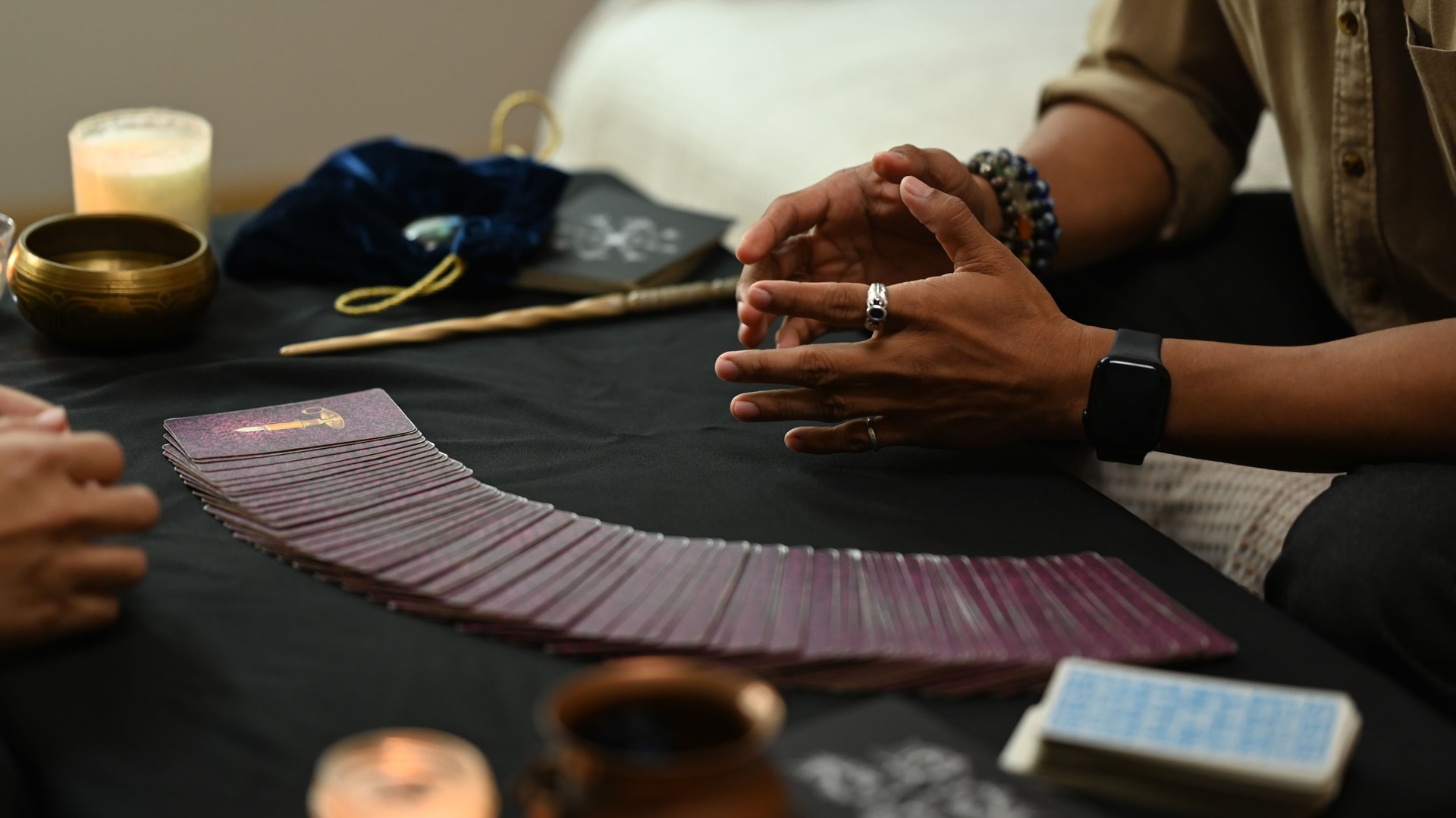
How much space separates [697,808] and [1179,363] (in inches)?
26.9

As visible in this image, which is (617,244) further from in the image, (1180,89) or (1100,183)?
(1180,89)

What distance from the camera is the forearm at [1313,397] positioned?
1007 mm

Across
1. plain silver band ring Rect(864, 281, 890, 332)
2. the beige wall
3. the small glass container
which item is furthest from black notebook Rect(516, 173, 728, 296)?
the beige wall

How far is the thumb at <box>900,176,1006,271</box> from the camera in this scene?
1.04 metres

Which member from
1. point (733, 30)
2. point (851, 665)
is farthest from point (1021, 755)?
point (733, 30)

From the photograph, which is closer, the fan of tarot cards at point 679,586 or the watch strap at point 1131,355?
the fan of tarot cards at point 679,586

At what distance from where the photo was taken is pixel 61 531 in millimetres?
750

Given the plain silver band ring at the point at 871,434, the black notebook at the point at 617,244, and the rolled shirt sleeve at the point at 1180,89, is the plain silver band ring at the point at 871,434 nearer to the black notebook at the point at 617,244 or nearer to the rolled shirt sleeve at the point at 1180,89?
the black notebook at the point at 617,244

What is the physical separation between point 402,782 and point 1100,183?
3.64 feet

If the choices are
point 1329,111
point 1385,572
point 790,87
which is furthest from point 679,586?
point 790,87

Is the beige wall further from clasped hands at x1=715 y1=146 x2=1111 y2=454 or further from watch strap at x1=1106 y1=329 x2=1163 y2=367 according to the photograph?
watch strap at x1=1106 y1=329 x2=1163 y2=367

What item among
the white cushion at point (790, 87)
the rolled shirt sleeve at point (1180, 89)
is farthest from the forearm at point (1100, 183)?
the white cushion at point (790, 87)

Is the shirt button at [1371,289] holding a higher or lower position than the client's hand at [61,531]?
higher

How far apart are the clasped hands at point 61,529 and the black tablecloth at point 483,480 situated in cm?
3
